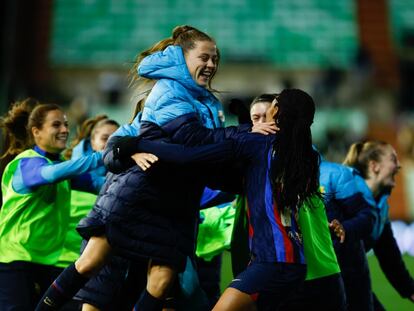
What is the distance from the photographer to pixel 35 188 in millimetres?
4953

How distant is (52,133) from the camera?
17.0ft

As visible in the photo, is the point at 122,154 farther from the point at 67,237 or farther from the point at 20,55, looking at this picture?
the point at 20,55

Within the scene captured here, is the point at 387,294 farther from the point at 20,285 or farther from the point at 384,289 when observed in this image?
the point at 20,285

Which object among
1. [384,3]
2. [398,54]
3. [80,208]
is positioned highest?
[384,3]

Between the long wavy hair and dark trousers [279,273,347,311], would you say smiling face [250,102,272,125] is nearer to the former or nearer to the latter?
the long wavy hair

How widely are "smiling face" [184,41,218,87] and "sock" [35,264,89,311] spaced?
1.13 m

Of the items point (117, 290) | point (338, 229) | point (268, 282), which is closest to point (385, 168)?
point (338, 229)

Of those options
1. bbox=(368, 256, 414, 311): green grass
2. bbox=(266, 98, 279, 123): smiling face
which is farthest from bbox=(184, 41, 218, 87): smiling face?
bbox=(368, 256, 414, 311): green grass

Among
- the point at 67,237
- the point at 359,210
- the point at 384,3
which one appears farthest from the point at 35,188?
the point at 384,3

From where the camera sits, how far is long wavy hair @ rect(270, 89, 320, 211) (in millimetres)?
3803

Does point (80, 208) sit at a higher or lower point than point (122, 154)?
lower

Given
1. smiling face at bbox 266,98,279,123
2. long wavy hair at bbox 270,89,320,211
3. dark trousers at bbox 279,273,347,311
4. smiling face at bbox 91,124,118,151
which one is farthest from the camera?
smiling face at bbox 91,124,118,151

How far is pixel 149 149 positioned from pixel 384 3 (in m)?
16.4

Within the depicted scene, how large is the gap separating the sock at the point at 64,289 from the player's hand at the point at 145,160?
70 centimetres
